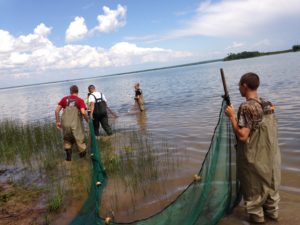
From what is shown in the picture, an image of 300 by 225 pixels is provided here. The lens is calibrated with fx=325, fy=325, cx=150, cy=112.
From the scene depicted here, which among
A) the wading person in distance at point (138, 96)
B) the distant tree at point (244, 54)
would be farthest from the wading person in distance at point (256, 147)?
the distant tree at point (244, 54)

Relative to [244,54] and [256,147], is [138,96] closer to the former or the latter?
[256,147]

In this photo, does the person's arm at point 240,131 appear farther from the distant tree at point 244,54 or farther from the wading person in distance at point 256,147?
the distant tree at point 244,54

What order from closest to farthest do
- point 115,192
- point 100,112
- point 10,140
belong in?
point 115,192, point 100,112, point 10,140

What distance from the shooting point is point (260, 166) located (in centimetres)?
393

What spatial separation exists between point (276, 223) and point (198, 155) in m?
4.00

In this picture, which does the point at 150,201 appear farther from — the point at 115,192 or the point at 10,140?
the point at 10,140

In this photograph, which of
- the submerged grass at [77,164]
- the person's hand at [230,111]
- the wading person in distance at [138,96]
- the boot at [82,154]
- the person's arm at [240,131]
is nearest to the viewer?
the person's arm at [240,131]

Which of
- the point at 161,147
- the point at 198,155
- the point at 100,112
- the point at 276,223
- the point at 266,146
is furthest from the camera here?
the point at 100,112

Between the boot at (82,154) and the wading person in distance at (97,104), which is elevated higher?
the wading person in distance at (97,104)

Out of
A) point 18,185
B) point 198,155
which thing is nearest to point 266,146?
point 198,155

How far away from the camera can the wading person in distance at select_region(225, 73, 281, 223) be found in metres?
3.85

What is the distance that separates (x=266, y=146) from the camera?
3.92m

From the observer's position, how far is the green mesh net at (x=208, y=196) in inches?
157

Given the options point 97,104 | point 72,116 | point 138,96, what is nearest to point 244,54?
point 138,96
